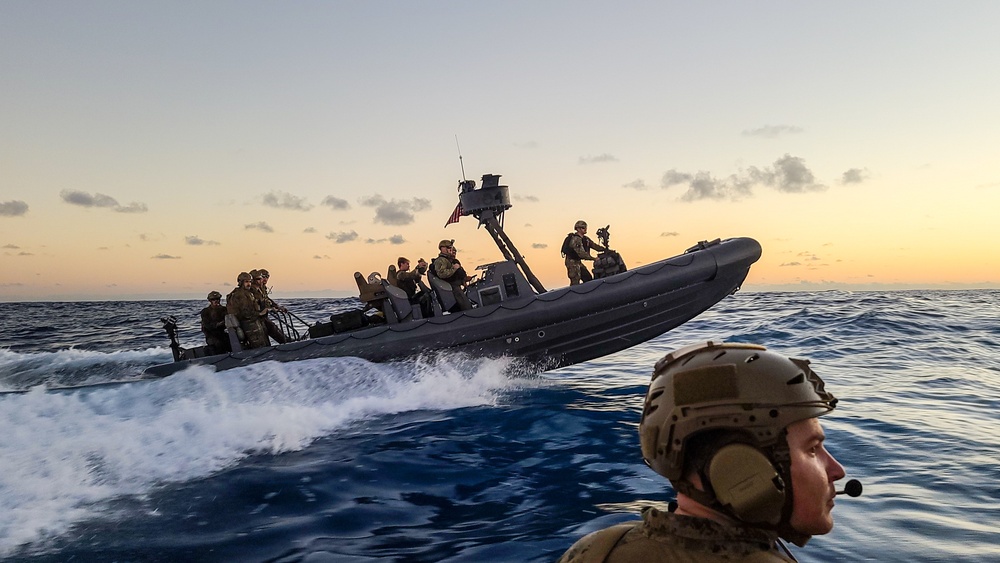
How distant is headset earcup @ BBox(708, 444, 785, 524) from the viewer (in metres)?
1.42

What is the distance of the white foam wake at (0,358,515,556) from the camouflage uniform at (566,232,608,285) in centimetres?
245

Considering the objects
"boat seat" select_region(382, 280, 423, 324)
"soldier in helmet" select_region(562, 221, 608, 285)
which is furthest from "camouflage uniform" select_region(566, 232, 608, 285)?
"boat seat" select_region(382, 280, 423, 324)

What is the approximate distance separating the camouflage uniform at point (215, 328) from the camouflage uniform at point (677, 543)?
11532 millimetres

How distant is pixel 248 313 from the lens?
1160 cm

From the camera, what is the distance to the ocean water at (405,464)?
4234 millimetres

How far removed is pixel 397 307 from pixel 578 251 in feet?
12.1

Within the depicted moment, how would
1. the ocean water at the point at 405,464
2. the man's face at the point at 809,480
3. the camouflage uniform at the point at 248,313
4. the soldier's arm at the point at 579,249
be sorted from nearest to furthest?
the man's face at the point at 809,480
the ocean water at the point at 405,464
the camouflage uniform at the point at 248,313
the soldier's arm at the point at 579,249

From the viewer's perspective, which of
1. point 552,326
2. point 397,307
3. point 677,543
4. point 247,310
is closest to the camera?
point 677,543

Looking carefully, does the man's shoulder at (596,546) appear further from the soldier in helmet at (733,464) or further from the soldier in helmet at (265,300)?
the soldier in helmet at (265,300)

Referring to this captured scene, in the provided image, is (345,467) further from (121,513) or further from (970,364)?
(970,364)

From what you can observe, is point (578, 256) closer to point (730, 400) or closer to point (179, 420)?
point (179, 420)

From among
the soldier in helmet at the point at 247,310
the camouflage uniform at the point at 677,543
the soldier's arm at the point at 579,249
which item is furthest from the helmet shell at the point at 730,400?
the soldier in helmet at the point at 247,310

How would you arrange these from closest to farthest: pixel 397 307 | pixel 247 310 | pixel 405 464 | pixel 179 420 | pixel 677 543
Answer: pixel 677 543 < pixel 405 464 < pixel 179 420 < pixel 247 310 < pixel 397 307

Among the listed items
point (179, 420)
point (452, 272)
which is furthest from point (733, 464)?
point (452, 272)
